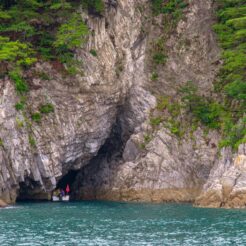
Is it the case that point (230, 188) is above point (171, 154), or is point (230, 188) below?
below

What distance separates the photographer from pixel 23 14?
60688mm

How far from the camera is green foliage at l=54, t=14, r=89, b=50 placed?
197 ft

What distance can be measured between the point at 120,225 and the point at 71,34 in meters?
22.8

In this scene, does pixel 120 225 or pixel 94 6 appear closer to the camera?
pixel 120 225

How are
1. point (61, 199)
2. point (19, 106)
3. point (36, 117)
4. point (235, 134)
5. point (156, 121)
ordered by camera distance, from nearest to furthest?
point (19, 106), point (36, 117), point (235, 134), point (61, 199), point (156, 121)

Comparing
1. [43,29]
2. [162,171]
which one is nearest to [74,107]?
[43,29]

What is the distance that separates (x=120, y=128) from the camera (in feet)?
217

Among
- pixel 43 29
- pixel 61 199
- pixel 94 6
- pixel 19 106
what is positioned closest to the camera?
pixel 19 106

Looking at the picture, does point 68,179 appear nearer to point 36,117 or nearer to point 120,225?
point 36,117

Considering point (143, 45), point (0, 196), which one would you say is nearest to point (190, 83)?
point (143, 45)

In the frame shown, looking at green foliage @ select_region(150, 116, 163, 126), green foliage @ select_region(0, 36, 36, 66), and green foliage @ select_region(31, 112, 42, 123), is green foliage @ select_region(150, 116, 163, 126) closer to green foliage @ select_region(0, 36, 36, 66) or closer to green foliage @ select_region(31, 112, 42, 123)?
green foliage @ select_region(31, 112, 42, 123)

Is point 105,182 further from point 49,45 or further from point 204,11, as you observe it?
point 204,11

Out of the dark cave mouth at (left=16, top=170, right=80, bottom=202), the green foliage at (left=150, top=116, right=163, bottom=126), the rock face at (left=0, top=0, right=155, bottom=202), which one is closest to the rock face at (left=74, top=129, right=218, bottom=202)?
the green foliage at (left=150, top=116, right=163, bottom=126)

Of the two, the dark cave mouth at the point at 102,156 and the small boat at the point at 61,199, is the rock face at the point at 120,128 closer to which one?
the dark cave mouth at the point at 102,156
